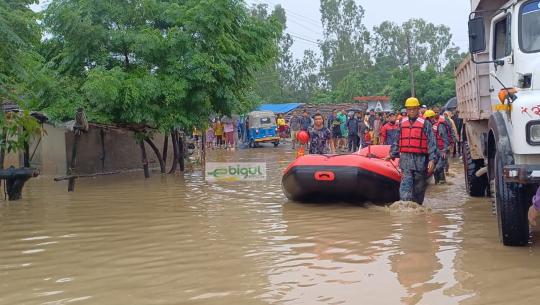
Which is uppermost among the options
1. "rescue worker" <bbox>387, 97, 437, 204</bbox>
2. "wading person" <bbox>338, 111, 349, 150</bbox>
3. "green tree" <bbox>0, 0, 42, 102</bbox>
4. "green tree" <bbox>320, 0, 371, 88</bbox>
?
"green tree" <bbox>320, 0, 371, 88</bbox>

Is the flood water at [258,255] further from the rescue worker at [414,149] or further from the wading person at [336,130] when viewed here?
the wading person at [336,130]

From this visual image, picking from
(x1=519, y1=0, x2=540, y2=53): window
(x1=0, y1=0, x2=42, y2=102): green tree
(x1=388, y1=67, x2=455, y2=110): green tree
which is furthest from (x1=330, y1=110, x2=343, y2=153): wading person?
(x1=519, y1=0, x2=540, y2=53): window

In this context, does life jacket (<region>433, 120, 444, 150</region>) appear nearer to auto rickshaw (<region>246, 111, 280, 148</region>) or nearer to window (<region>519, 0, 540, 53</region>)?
window (<region>519, 0, 540, 53</region>)

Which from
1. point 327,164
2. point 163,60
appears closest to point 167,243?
point 327,164

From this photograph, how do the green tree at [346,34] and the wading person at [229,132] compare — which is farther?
the green tree at [346,34]

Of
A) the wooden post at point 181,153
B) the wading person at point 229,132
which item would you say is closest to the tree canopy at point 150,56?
the wooden post at point 181,153

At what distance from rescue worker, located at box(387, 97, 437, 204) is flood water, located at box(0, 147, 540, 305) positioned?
0.51 meters

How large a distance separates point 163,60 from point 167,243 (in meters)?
8.40

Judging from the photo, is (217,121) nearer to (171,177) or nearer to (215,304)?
(171,177)

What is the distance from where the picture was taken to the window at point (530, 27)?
21.1 feet

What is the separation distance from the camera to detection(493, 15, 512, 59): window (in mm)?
6770

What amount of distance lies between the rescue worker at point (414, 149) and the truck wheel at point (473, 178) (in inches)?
63.8

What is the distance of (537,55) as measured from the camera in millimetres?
6348

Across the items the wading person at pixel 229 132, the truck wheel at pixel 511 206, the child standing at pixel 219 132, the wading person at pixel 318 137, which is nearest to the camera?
the truck wheel at pixel 511 206
